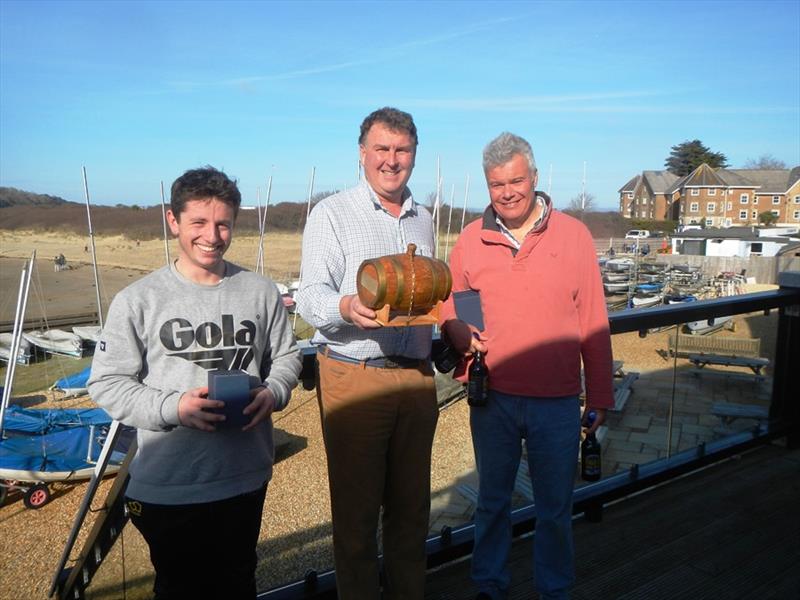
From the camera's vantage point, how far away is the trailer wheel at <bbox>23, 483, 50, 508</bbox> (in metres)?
9.20

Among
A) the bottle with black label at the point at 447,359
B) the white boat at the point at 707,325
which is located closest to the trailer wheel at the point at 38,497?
the bottle with black label at the point at 447,359

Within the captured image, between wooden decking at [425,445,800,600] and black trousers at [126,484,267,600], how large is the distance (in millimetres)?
1010

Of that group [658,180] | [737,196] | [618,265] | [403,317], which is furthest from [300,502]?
[658,180]

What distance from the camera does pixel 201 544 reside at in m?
1.81

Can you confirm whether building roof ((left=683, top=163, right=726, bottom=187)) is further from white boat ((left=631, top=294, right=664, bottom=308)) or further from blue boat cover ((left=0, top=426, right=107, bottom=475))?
blue boat cover ((left=0, top=426, right=107, bottom=475))

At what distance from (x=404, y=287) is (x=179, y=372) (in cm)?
67

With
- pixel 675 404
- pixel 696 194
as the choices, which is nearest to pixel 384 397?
pixel 675 404

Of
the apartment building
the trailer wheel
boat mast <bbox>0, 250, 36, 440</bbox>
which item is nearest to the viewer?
boat mast <bbox>0, 250, 36, 440</bbox>

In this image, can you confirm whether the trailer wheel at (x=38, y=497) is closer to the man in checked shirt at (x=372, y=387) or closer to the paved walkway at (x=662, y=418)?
the paved walkway at (x=662, y=418)

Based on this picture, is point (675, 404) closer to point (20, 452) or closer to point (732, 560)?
point (732, 560)

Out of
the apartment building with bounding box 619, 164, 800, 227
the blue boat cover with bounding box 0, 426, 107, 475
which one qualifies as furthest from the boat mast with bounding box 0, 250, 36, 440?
the apartment building with bounding box 619, 164, 800, 227

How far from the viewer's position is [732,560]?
2836 millimetres

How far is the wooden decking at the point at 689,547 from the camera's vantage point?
2.63 meters

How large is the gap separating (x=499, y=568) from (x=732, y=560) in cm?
118
